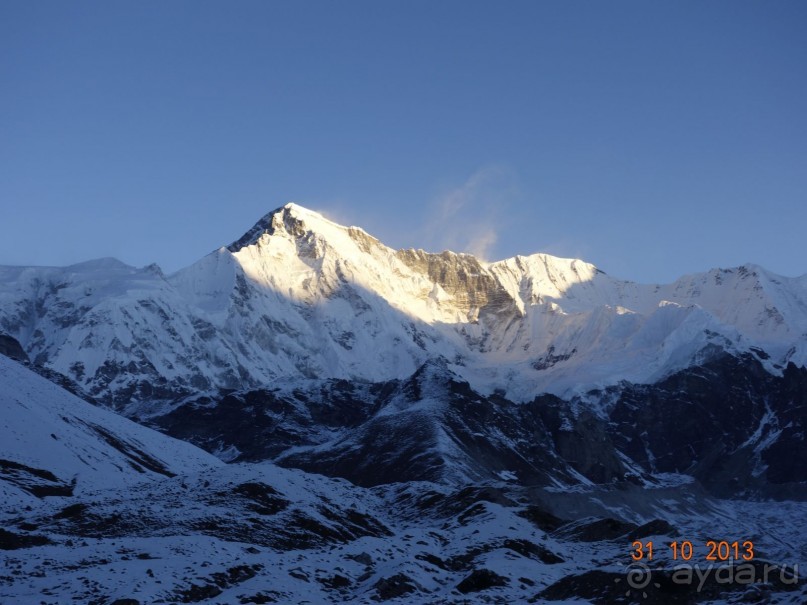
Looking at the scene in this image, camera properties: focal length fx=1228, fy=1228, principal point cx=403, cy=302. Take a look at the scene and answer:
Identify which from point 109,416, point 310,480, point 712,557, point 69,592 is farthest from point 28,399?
point 712,557

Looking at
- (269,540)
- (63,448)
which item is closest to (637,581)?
(269,540)

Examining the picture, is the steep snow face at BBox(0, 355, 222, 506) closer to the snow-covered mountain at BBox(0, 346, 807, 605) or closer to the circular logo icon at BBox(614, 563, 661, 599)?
the snow-covered mountain at BBox(0, 346, 807, 605)

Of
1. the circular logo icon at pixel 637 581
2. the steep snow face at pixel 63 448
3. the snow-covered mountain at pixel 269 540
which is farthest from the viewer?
the steep snow face at pixel 63 448

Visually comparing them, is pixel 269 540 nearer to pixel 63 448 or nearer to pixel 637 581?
pixel 637 581

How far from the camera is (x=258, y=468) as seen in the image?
13350 centimetres

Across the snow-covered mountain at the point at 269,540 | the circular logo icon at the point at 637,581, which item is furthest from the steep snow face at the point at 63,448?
the circular logo icon at the point at 637,581

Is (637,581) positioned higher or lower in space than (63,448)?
→ lower

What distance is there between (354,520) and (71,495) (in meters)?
30.0

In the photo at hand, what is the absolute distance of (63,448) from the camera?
488ft

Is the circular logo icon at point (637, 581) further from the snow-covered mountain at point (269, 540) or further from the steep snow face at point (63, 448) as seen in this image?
the steep snow face at point (63, 448)

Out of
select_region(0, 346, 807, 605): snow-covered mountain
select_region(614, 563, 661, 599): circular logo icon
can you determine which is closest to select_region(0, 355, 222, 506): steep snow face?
select_region(0, 346, 807, 605): snow-covered mountain

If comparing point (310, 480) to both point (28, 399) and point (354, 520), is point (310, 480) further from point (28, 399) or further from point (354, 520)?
point (28, 399)

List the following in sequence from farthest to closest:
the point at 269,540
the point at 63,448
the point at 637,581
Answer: the point at 63,448 → the point at 269,540 → the point at 637,581

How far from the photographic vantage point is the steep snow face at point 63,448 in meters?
131
